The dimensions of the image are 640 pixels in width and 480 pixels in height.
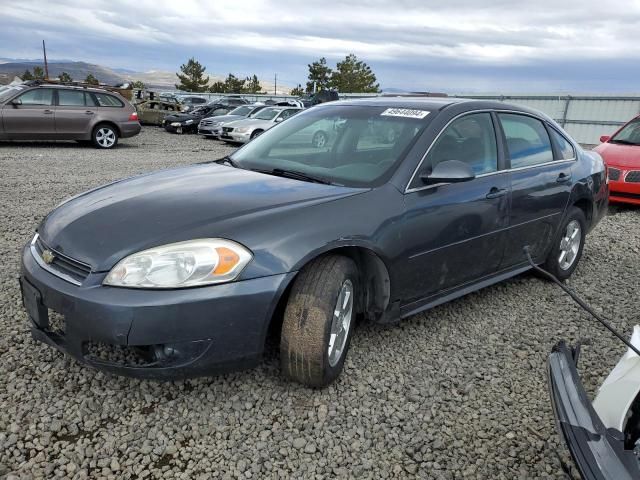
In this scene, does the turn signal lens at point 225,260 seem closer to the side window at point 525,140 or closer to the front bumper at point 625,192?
the side window at point 525,140

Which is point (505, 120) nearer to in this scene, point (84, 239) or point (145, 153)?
point (84, 239)

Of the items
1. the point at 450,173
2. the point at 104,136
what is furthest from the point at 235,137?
the point at 450,173

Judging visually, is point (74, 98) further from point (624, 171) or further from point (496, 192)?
point (496, 192)

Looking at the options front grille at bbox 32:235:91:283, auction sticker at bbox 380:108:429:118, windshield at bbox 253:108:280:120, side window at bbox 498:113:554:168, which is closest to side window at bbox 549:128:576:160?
side window at bbox 498:113:554:168

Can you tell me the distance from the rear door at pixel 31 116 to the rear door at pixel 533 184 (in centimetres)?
1166

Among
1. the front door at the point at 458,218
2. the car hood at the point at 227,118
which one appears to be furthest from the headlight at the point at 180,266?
the car hood at the point at 227,118

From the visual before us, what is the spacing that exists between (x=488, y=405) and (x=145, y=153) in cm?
1215

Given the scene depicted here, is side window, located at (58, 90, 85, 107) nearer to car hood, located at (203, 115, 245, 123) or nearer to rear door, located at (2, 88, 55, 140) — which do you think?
rear door, located at (2, 88, 55, 140)

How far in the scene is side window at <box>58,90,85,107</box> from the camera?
12.5 metres

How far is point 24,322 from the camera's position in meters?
3.30

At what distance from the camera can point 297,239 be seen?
247 cm

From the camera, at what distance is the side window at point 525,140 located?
12.4 feet

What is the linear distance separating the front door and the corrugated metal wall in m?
16.9

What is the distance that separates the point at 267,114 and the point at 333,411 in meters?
16.7
